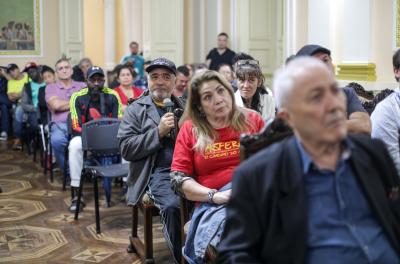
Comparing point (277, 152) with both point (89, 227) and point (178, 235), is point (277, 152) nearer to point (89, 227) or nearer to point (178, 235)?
→ point (178, 235)

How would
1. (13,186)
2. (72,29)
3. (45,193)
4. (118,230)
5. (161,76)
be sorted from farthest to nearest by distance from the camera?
(72,29) < (13,186) < (45,193) < (118,230) < (161,76)

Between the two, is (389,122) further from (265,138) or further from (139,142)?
(139,142)

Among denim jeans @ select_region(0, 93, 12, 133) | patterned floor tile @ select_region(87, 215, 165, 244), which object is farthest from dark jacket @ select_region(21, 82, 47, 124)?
patterned floor tile @ select_region(87, 215, 165, 244)

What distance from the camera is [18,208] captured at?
18.6 ft

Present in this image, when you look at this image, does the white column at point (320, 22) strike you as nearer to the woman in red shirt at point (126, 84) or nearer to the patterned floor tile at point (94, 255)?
the woman in red shirt at point (126, 84)

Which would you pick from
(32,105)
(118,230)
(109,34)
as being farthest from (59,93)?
(109,34)

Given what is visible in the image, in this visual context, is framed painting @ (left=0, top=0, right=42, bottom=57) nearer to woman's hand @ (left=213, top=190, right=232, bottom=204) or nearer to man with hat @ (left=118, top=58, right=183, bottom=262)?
man with hat @ (left=118, top=58, right=183, bottom=262)

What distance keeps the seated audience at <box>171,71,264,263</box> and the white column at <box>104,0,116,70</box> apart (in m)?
12.5

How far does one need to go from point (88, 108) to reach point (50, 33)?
6.98 m

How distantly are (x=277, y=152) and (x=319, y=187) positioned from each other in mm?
176

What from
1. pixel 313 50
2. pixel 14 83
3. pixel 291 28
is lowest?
pixel 14 83

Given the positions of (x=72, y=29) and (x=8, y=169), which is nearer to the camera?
(x=8, y=169)

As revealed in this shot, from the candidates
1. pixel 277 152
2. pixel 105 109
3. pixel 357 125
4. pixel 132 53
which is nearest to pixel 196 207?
pixel 357 125

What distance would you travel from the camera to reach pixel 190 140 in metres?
3.05
